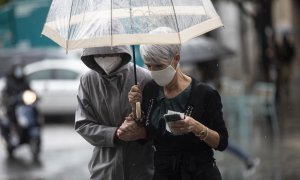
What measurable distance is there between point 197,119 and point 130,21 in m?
0.59

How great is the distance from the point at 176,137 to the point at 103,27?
0.66 m

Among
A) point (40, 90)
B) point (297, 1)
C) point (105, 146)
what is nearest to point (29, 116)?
point (40, 90)

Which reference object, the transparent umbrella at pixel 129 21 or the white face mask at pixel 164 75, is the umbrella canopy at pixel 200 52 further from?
the white face mask at pixel 164 75

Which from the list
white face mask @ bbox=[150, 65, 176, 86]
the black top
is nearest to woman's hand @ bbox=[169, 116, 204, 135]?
the black top

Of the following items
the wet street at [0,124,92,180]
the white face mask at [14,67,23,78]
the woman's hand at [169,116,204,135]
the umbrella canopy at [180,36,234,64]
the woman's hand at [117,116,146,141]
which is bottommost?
the wet street at [0,124,92,180]

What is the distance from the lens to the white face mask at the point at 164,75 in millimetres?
3871

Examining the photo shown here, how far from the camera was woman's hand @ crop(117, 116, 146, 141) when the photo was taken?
398cm

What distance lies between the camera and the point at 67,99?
1766 centimetres

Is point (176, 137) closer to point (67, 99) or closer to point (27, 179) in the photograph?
point (27, 179)

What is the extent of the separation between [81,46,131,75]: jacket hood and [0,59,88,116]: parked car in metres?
13.4

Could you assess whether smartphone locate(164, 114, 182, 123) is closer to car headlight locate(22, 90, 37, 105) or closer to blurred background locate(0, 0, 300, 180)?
blurred background locate(0, 0, 300, 180)

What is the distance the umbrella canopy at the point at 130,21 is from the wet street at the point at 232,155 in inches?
235

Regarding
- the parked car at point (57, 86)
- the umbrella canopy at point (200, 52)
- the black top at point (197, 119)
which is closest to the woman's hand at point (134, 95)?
the black top at point (197, 119)

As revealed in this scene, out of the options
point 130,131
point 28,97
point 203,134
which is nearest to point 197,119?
point 203,134
